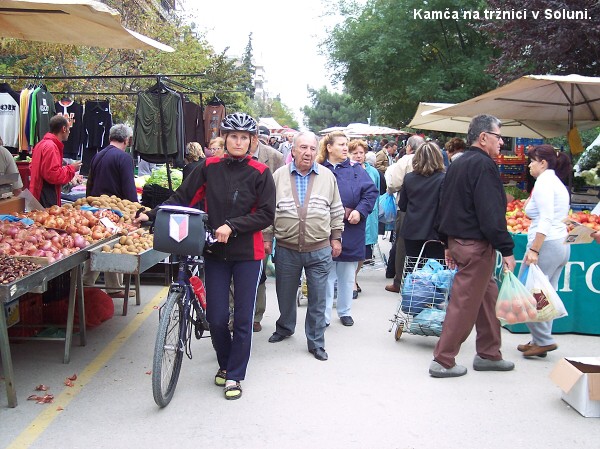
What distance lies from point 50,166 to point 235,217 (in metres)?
3.99

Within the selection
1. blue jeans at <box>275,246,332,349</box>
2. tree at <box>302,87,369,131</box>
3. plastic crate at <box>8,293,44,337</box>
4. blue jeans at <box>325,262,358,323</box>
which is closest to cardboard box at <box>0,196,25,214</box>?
plastic crate at <box>8,293,44,337</box>

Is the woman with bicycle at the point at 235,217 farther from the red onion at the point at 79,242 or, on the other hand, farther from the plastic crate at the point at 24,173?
the plastic crate at the point at 24,173

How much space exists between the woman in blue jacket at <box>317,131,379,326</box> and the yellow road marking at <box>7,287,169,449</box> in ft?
7.00

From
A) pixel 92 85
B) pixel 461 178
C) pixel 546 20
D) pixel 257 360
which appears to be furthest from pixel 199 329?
pixel 92 85

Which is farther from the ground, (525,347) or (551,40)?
(551,40)

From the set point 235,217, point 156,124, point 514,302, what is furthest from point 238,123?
point 156,124

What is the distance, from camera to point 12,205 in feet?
23.9

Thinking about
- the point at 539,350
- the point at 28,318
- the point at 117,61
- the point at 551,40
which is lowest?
the point at 539,350

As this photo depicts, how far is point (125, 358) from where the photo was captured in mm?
5969

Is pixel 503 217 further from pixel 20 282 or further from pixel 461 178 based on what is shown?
pixel 20 282

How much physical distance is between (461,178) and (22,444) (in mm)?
3749

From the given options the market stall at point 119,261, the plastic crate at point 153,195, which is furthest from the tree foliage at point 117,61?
the market stall at point 119,261

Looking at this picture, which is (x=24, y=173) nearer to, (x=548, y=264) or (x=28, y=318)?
(x=28, y=318)

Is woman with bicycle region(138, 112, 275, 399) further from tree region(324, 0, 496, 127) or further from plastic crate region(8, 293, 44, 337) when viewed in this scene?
tree region(324, 0, 496, 127)
